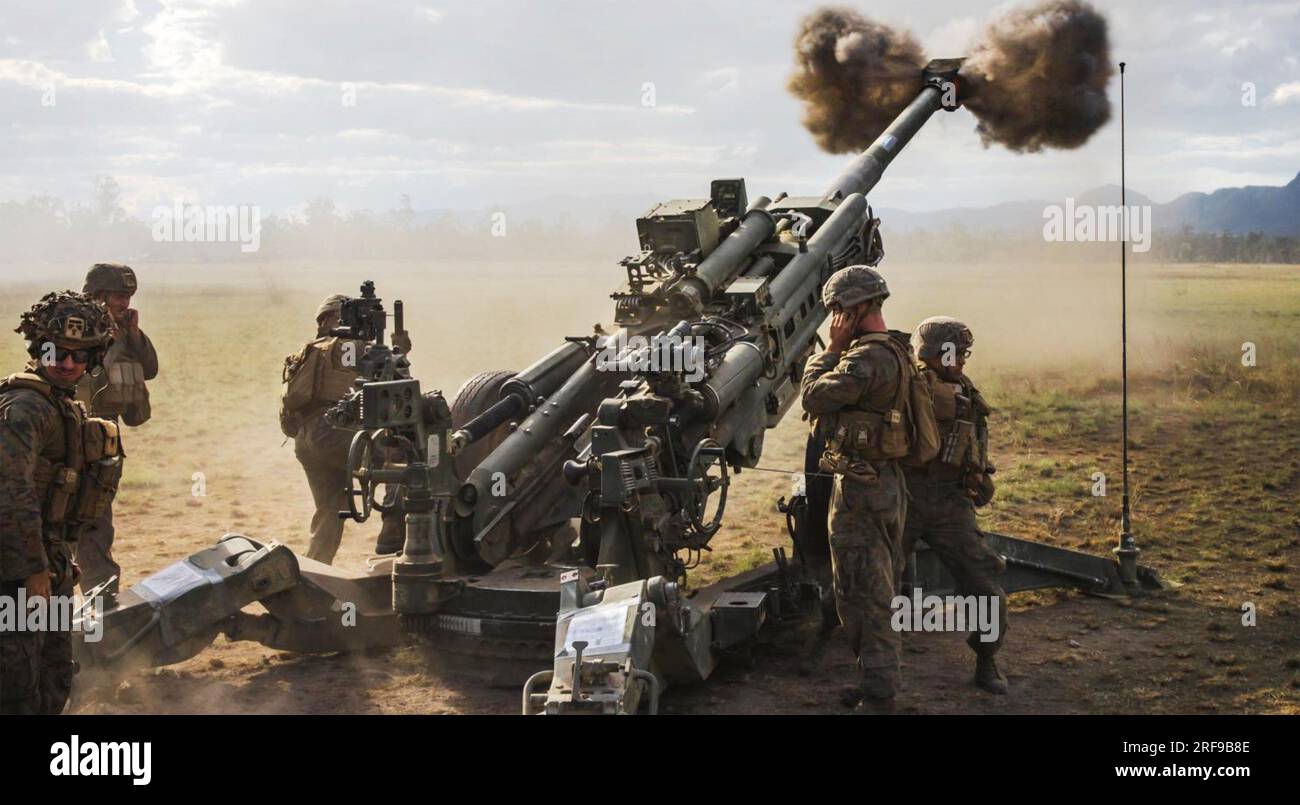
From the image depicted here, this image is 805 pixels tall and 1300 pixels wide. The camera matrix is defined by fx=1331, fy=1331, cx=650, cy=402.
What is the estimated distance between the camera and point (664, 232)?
8.58 metres

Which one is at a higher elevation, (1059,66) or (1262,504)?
(1059,66)

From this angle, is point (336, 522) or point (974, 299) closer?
point (336, 522)

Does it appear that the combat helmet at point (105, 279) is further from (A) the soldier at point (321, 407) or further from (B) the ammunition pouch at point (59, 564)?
(B) the ammunition pouch at point (59, 564)

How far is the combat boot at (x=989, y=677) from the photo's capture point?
6820 mm

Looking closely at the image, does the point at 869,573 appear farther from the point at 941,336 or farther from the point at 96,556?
the point at 96,556

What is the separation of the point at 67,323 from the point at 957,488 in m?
4.32

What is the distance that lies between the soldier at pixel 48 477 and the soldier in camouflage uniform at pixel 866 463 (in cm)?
320

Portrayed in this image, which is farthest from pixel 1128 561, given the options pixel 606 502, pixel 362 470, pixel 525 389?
pixel 362 470

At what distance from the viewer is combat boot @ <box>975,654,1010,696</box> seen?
6.82 meters

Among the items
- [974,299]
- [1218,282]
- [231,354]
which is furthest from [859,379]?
[1218,282]

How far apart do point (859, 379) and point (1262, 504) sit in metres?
5.76

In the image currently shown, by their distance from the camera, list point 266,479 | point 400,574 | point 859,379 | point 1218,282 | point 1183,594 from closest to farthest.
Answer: point 859,379, point 400,574, point 1183,594, point 266,479, point 1218,282

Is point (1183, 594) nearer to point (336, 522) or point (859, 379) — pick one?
point (859, 379)

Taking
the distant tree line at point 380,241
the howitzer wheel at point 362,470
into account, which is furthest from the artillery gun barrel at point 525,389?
the distant tree line at point 380,241
